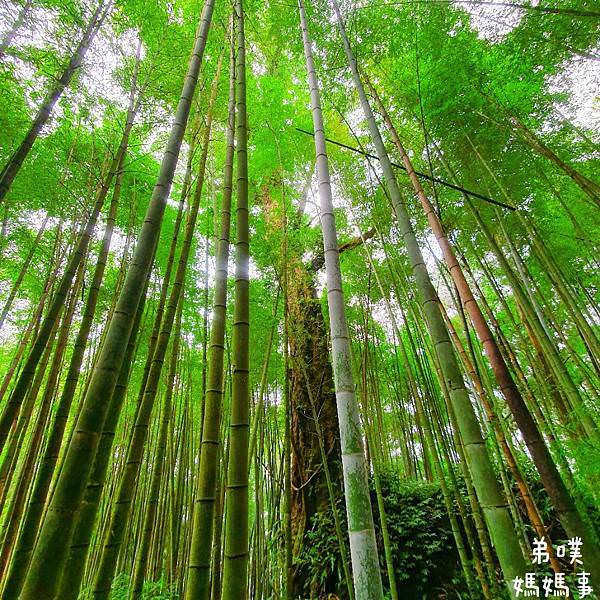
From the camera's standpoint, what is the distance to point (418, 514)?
143 inches

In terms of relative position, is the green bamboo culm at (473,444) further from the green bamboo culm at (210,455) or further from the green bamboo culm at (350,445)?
the green bamboo culm at (210,455)

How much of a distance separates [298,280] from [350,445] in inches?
124

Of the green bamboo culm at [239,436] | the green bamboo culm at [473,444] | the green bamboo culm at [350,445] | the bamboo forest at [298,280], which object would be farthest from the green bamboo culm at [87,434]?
the green bamboo culm at [473,444]

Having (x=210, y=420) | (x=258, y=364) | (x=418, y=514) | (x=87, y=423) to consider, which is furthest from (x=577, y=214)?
(x=87, y=423)

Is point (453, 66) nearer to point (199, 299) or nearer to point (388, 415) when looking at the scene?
point (199, 299)

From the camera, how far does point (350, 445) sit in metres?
1.22

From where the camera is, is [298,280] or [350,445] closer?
[350,445]

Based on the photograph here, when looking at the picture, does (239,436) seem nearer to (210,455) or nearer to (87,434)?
(210,455)

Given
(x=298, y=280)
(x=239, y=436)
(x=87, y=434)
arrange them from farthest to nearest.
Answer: (x=298, y=280)
(x=239, y=436)
(x=87, y=434)

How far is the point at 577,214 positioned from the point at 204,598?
629 centimetres

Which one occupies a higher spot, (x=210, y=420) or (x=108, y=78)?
(x=108, y=78)

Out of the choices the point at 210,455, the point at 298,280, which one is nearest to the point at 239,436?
the point at 210,455

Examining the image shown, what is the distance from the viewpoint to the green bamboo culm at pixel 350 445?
3.38ft

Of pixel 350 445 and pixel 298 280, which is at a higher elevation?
pixel 298 280
